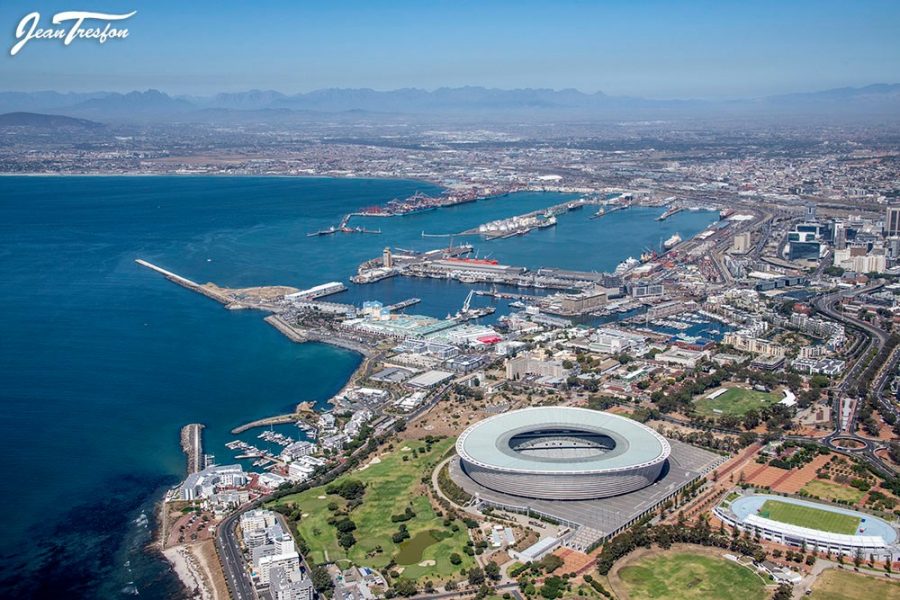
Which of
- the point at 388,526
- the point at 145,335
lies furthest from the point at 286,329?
the point at 388,526

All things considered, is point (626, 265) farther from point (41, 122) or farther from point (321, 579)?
point (41, 122)

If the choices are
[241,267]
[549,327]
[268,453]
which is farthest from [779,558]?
[241,267]

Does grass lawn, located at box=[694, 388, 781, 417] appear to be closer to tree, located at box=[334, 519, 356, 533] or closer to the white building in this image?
tree, located at box=[334, 519, 356, 533]

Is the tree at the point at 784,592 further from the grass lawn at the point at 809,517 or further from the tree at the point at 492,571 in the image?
the tree at the point at 492,571

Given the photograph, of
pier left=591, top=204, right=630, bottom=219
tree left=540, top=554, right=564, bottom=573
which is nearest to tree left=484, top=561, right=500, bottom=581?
tree left=540, top=554, right=564, bottom=573

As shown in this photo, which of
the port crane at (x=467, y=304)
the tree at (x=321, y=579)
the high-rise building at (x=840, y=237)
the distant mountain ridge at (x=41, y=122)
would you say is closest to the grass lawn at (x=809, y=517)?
the tree at (x=321, y=579)

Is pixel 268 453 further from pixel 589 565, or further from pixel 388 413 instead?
pixel 589 565

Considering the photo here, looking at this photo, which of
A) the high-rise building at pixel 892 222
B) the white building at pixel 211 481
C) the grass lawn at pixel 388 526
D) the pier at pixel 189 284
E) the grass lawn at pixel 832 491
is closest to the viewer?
the grass lawn at pixel 388 526
